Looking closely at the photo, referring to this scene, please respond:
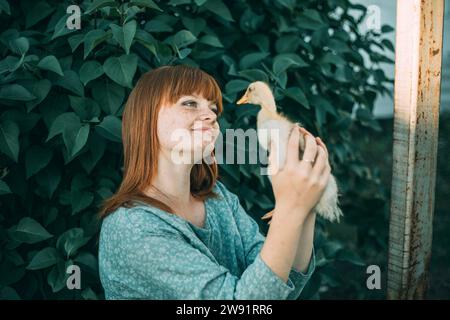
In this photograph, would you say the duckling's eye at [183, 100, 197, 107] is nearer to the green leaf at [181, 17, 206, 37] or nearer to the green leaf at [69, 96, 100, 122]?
the green leaf at [69, 96, 100, 122]

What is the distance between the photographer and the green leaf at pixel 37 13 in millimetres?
1932

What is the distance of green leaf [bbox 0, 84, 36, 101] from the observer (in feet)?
5.64

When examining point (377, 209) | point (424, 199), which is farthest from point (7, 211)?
point (377, 209)

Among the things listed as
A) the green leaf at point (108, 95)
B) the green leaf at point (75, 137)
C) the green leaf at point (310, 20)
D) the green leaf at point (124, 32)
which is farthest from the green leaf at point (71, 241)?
the green leaf at point (310, 20)

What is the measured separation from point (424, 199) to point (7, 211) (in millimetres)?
1401

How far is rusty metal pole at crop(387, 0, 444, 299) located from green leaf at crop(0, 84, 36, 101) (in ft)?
3.73

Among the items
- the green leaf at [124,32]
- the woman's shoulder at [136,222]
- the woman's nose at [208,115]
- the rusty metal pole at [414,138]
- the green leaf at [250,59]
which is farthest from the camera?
the green leaf at [250,59]

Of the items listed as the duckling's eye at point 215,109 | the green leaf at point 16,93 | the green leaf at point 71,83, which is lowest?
the duckling's eye at point 215,109

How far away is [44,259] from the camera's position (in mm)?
1809

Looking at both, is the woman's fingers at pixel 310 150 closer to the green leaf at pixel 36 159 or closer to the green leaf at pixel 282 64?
the green leaf at pixel 282 64

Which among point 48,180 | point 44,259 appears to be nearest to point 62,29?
point 48,180
